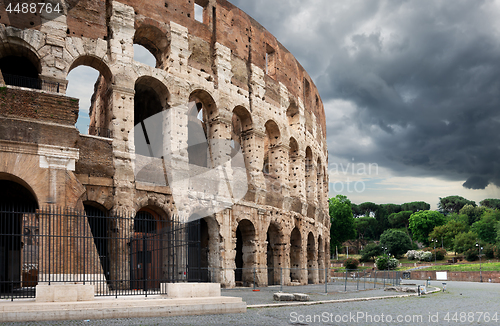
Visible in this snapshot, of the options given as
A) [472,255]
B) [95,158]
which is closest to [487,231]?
[472,255]

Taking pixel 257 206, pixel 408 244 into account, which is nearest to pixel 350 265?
pixel 408 244

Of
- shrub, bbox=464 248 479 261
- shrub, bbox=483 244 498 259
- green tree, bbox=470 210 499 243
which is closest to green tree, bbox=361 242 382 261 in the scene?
shrub, bbox=464 248 479 261

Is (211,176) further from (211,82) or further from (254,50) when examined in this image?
(254,50)

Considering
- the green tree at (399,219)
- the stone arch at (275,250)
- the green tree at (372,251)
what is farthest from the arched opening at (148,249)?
the green tree at (399,219)

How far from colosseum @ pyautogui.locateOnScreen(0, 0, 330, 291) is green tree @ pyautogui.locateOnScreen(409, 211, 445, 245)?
184 ft

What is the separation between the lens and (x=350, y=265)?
55.5 meters

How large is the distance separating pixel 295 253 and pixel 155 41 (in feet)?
47.0

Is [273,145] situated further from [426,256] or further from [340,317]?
[426,256]

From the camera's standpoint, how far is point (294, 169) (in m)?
26.6

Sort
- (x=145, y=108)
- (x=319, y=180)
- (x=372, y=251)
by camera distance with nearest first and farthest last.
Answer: (x=145, y=108), (x=319, y=180), (x=372, y=251)

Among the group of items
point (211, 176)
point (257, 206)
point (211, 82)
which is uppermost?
point (211, 82)

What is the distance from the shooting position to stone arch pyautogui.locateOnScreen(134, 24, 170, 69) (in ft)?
58.9

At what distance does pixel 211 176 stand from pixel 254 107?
16.7 feet

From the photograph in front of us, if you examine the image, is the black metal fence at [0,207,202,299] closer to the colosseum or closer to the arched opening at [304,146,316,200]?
the colosseum
